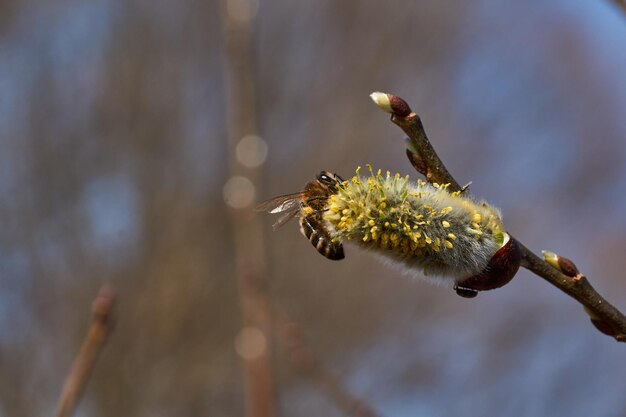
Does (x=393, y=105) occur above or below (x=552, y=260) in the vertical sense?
above

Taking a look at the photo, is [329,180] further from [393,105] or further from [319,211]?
[393,105]

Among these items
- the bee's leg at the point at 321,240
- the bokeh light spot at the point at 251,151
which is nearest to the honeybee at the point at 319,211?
the bee's leg at the point at 321,240

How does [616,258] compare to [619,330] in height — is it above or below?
above

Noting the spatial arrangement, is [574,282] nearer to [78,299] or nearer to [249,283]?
[249,283]

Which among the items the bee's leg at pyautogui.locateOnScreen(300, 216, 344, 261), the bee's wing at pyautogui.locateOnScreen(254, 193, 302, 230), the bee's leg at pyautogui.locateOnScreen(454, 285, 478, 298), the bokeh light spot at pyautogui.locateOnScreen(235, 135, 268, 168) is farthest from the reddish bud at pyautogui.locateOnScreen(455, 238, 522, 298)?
the bokeh light spot at pyautogui.locateOnScreen(235, 135, 268, 168)

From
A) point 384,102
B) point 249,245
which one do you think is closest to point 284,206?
point 249,245

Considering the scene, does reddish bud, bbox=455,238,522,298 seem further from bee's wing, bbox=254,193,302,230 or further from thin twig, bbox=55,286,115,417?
thin twig, bbox=55,286,115,417

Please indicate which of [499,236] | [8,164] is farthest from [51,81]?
[499,236]
